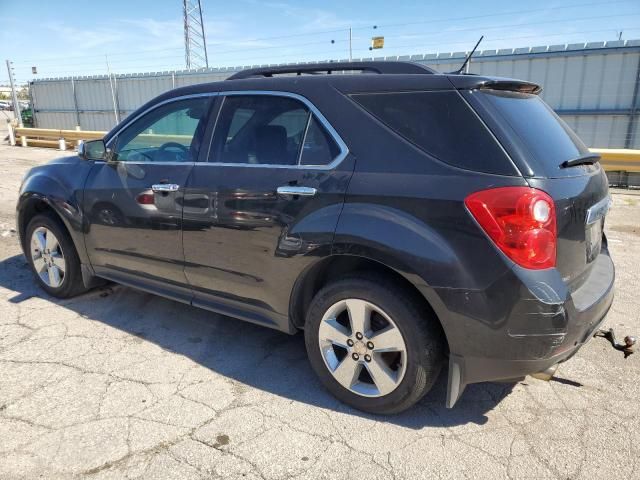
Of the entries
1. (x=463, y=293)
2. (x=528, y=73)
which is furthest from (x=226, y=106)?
(x=528, y=73)

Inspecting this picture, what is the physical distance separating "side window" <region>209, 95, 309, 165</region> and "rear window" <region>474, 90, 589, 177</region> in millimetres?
1036

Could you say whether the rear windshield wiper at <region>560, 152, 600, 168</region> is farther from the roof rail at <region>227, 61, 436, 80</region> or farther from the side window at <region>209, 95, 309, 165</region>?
the side window at <region>209, 95, 309, 165</region>

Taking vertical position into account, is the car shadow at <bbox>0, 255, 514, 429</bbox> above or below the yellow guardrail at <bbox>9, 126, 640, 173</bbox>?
below

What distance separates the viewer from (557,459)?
2.29m

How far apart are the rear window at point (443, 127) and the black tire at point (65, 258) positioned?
9.60 ft

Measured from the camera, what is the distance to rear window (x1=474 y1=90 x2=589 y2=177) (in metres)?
2.25

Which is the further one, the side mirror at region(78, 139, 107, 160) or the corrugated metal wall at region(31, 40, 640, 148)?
the corrugated metal wall at region(31, 40, 640, 148)

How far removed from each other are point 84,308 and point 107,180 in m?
1.20

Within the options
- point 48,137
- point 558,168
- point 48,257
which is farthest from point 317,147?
point 48,137

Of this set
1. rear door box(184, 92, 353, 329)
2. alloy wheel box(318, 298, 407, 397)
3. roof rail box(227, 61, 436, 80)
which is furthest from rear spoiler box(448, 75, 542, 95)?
alloy wheel box(318, 298, 407, 397)

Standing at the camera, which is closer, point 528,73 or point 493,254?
point 493,254

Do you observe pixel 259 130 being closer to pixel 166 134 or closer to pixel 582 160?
pixel 166 134

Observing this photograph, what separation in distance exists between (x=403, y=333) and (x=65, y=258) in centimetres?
309

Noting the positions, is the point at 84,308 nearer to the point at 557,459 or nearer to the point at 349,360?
the point at 349,360
